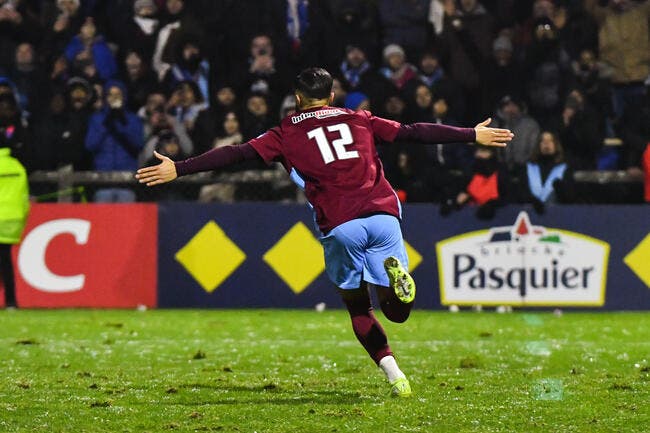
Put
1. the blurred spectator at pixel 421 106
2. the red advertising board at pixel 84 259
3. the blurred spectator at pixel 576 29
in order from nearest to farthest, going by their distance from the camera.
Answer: the red advertising board at pixel 84 259
the blurred spectator at pixel 421 106
the blurred spectator at pixel 576 29

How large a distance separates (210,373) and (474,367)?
1.93m

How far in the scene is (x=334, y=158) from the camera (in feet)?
28.7

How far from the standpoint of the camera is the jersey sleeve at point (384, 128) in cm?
889

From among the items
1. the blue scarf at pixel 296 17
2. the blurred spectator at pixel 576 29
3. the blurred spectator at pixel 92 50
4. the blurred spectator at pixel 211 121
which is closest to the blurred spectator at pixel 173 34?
the blurred spectator at pixel 92 50

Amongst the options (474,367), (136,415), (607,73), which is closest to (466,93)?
(607,73)

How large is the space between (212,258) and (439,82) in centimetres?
342

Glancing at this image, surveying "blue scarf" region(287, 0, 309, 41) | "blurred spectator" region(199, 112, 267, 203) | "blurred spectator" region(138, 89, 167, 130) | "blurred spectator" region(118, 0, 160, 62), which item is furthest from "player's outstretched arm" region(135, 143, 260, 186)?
"blurred spectator" region(118, 0, 160, 62)

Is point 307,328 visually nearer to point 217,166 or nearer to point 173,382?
point 173,382

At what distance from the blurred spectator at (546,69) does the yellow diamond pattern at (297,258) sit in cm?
309

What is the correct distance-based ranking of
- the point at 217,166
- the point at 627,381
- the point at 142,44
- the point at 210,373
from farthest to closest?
the point at 142,44, the point at 210,373, the point at 627,381, the point at 217,166

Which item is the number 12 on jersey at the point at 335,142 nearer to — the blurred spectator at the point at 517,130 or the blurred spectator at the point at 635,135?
the blurred spectator at the point at 517,130

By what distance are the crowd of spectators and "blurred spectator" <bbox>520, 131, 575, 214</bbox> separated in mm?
18

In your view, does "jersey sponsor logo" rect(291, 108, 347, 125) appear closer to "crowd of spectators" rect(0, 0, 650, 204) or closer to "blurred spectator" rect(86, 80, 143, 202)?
"crowd of spectators" rect(0, 0, 650, 204)

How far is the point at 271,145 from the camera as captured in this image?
8.84 meters
